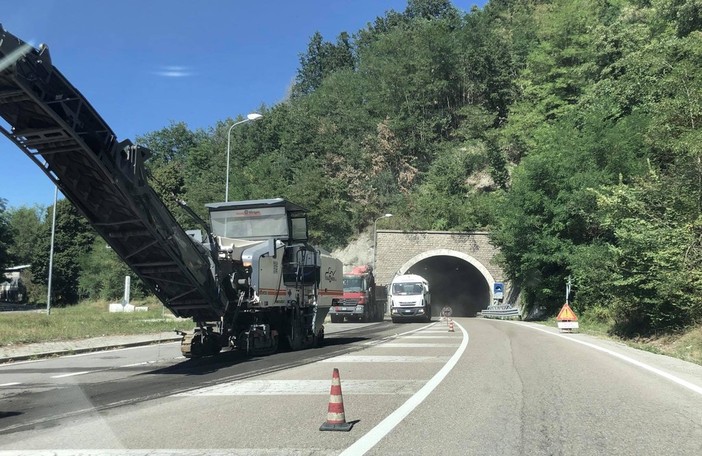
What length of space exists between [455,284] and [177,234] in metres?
56.3

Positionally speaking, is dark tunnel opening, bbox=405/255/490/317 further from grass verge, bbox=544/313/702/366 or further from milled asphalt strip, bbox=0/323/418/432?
milled asphalt strip, bbox=0/323/418/432

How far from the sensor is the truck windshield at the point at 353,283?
36.7 meters

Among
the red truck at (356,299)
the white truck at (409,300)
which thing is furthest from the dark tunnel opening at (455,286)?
the red truck at (356,299)

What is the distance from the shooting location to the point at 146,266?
11.6 m

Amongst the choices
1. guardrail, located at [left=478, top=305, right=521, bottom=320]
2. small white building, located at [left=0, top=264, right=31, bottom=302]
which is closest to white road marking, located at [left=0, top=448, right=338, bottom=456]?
guardrail, located at [left=478, top=305, right=521, bottom=320]

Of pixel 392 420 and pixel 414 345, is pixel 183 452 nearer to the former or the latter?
pixel 392 420

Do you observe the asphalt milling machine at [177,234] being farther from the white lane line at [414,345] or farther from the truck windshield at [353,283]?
the truck windshield at [353,283]

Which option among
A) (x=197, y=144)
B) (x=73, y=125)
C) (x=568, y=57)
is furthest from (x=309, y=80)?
(x=73, y=125)

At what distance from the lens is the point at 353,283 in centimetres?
3681

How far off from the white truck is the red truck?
1657mm

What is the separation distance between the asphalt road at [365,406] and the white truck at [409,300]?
75.7 ft

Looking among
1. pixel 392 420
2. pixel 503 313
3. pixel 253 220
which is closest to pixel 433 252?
pixel 503 313

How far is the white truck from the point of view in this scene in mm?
36812

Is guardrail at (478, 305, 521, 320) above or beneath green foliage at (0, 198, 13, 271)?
beneath
